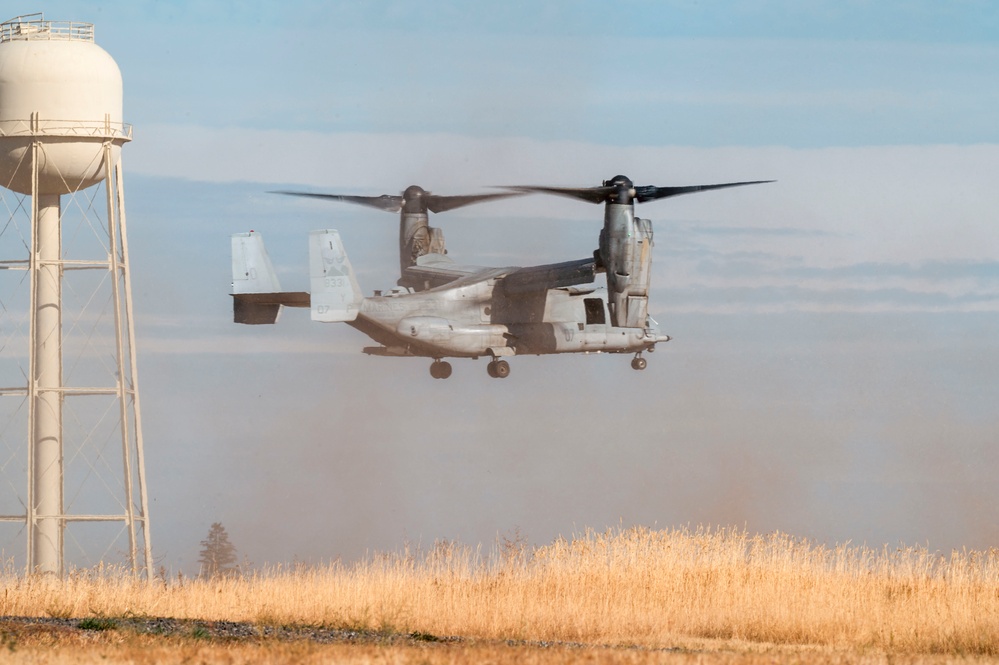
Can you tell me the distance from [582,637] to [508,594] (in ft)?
8.72

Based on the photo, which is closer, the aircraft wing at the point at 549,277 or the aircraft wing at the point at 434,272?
the aircraft wing at the point at 549,277

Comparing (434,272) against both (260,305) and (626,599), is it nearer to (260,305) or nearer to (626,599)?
(260,305)

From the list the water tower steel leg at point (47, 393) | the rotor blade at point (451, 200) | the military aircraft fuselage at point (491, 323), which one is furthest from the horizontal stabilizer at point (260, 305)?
the rotor blade at point (451, 200)

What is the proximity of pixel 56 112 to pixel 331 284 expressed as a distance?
8955 millimetres

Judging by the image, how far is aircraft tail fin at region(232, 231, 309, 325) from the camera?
149ft

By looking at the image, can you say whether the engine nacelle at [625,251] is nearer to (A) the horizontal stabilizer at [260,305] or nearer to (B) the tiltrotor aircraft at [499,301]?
(B) the tiltrotor aircraft at [499,301]

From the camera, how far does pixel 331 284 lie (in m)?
44.3

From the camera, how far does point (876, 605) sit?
28297 millimetres

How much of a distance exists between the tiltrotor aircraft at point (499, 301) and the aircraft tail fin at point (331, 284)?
0.08 ft

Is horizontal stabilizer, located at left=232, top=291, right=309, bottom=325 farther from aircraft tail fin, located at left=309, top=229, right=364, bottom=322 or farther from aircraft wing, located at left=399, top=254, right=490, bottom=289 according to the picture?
aircraft wing, located at left=399, top=254, right=490, bottom=289

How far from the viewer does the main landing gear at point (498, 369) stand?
47312 mm

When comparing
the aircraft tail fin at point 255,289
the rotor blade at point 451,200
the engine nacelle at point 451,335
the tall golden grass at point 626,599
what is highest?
the rotor blade at point 451,200

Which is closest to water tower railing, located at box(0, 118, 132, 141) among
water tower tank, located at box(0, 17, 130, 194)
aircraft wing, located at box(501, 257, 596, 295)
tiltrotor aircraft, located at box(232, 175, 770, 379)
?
water tower tank, located at box(0, 17, 130, 194)

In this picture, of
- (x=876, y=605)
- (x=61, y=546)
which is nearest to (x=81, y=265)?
(x=61, y=546)
